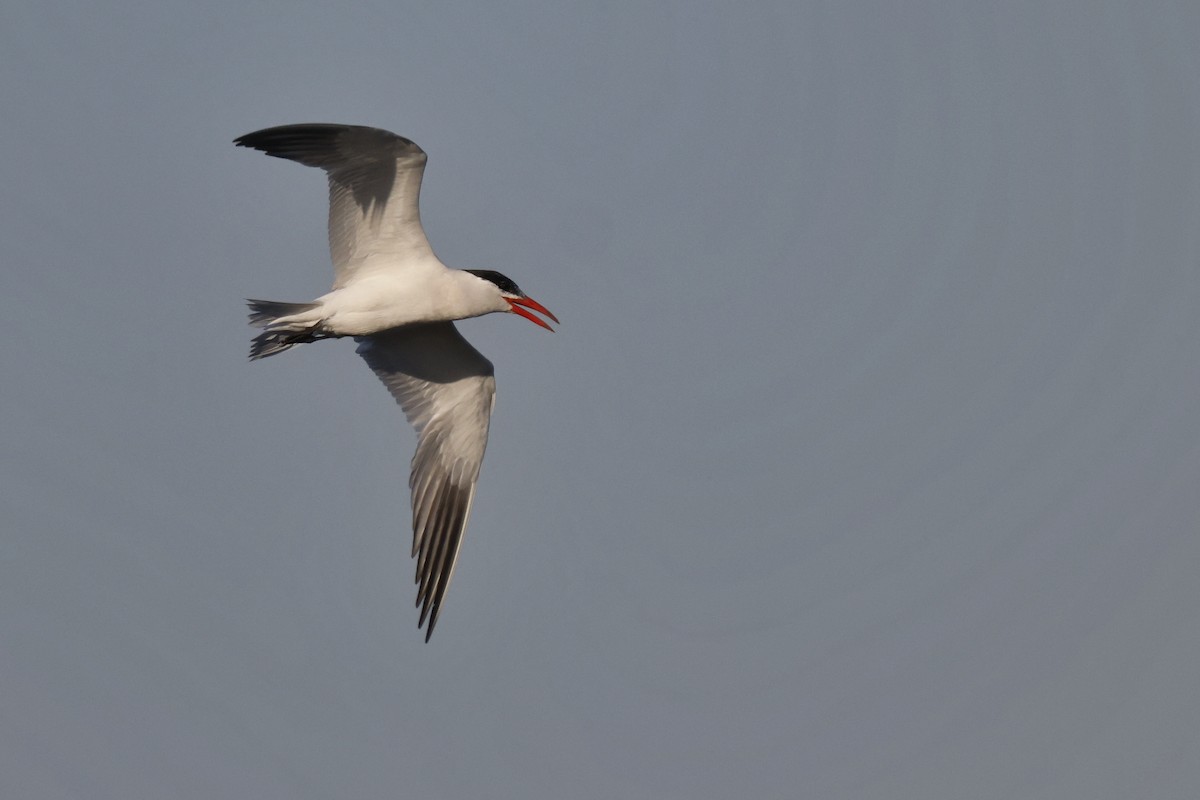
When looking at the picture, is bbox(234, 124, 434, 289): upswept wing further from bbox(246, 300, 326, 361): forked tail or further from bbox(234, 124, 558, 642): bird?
bbox(246, 300, 326, 361): forked tail

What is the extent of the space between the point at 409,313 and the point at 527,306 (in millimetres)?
1287

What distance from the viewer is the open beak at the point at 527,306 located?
50.1ft

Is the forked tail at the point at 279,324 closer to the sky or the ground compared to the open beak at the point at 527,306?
closer to the ground

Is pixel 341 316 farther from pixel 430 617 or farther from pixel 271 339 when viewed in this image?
pixel 430 617

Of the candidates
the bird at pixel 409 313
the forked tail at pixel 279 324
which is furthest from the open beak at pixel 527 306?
the forked tail at pixel 279 324

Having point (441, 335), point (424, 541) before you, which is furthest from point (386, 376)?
point (424, 541)

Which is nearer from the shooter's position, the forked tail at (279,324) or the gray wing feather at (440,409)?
the forked tail at (279,324)

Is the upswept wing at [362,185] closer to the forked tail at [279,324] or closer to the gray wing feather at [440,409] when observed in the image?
the forked tail at [279,324]

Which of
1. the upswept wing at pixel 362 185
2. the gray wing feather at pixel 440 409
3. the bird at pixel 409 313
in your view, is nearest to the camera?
the upswept wing at pixel 362 185

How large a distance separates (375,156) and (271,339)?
1.99 metres

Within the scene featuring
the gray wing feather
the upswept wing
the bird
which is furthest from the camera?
the gray wing feather

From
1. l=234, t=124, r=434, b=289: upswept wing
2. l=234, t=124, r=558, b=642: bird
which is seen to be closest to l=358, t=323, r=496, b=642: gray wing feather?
l=234, t=124, r=558, b=642: bird

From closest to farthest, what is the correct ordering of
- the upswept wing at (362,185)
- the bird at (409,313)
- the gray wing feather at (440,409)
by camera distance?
the upswept wing at (362,185), the bird at (409,313), the gray wing feather at (440,409)

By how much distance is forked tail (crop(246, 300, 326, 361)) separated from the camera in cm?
1432
